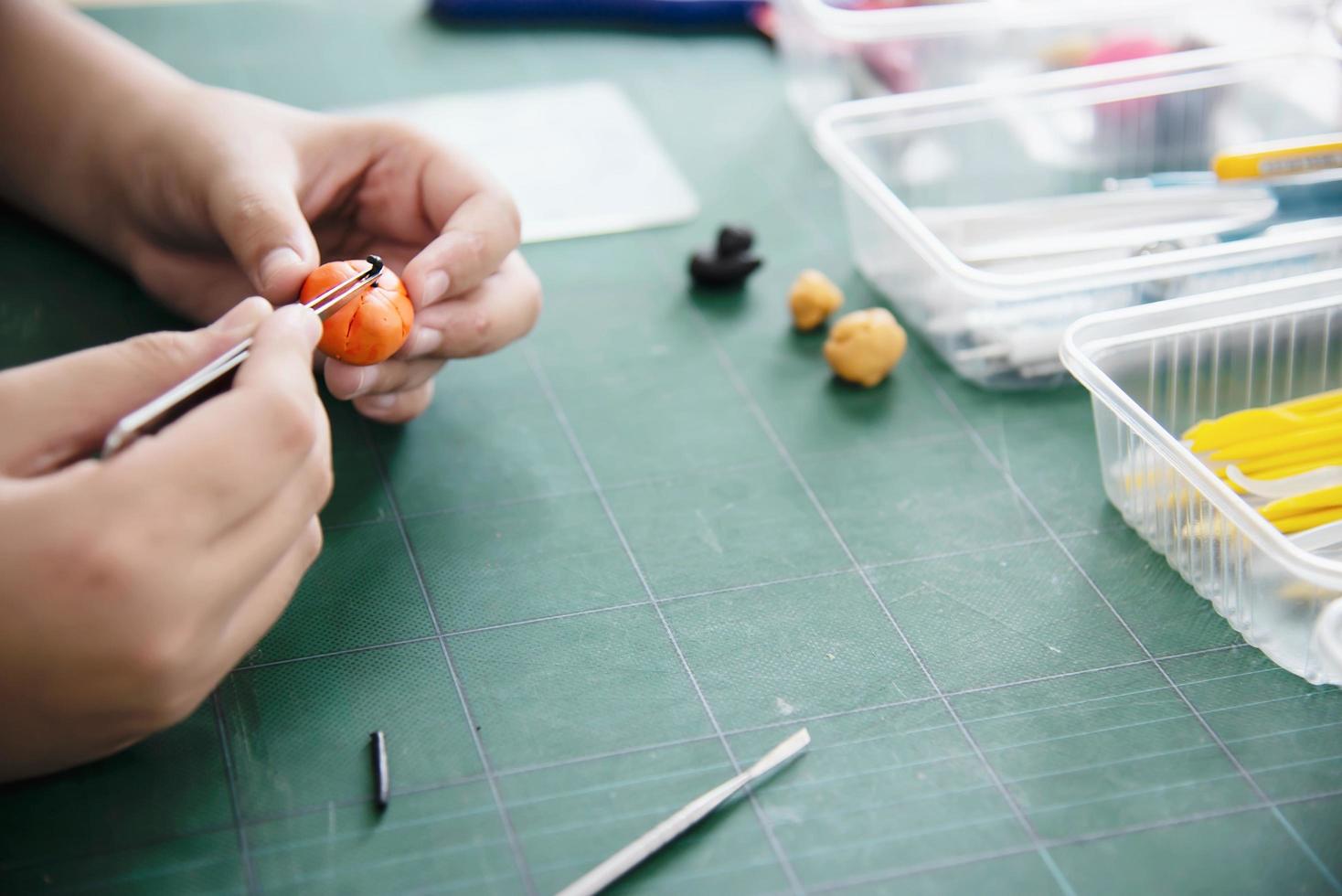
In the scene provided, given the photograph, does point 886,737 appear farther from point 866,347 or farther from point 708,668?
point 866,347

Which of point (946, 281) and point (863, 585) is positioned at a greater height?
point (946, 281)

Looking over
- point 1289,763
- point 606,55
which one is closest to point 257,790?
point 1289,763

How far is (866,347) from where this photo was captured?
1.30 metres

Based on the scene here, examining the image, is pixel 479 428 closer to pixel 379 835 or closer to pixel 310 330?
pixel 310 330

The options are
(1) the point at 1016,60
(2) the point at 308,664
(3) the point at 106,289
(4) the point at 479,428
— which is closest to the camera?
(2) the point at 308,664

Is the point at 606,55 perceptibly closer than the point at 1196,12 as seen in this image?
No

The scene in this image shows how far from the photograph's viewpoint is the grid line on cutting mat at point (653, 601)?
852mm

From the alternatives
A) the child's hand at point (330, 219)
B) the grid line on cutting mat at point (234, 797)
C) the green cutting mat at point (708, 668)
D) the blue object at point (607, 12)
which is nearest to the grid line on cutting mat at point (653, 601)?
the green cutting mat at point (708, 668)

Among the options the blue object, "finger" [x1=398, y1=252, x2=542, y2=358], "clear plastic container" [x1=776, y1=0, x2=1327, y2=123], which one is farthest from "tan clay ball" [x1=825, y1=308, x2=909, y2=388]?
the blue object

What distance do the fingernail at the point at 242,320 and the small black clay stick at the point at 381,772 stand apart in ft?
0.98

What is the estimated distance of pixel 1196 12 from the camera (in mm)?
1848

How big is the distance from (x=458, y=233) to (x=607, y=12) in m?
1.12

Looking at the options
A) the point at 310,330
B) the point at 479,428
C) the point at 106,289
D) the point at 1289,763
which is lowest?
the point at 1289,763

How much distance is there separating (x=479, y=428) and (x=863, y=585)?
0.42 m
